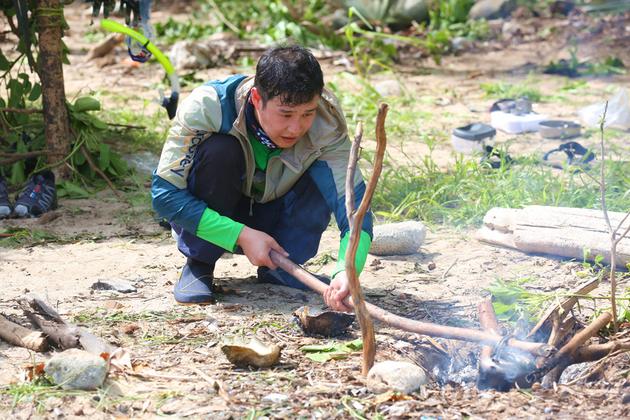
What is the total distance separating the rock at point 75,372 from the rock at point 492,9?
25.1 feet

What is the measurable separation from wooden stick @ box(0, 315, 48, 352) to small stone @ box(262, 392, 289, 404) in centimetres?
79

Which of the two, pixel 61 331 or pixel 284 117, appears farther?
pixel 284 117

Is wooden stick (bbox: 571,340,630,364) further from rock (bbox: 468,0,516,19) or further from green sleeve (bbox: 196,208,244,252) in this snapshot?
rock (bbox: 468,0,516,19)

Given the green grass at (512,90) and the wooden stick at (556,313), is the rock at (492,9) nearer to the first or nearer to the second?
the green grass at (512,90)

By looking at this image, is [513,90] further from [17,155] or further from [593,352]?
[593,352]

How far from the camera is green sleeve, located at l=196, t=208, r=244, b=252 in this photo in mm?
3170

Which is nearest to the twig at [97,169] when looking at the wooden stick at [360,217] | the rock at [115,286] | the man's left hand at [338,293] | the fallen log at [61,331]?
the rock at [115,286]

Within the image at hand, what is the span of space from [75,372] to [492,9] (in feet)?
25.8

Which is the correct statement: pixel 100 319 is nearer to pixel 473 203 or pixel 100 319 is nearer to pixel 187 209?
pixel 187 209

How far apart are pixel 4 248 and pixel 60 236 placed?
29cm

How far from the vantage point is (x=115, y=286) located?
353cm

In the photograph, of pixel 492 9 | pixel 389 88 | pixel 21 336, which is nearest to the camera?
pixel 21 336

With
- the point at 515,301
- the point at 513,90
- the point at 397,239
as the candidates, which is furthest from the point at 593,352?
the point at 513,90

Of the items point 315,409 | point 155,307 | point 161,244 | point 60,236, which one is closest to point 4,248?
point 60,236
